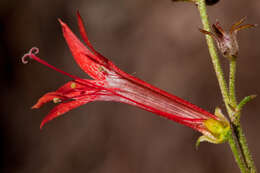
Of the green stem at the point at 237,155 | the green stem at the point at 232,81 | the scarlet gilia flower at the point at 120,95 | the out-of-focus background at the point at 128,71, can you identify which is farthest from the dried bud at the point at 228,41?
the out-of-focus background at the point at 128,71

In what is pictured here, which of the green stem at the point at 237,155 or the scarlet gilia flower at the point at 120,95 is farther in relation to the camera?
the scarlet gilia flower at the point at 120,95

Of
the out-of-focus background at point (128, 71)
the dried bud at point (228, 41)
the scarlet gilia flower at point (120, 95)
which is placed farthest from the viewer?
the out-of-focus background at point (128, 71)

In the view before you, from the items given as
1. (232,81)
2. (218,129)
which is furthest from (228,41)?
(218,129)

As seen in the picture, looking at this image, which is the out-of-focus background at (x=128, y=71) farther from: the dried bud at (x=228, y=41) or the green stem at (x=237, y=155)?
the dried bud at (x=228, y=41)

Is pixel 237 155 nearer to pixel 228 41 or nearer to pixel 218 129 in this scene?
pixel 218 129

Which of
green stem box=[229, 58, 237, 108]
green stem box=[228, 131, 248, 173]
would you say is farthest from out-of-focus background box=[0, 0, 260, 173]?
green stem box=[229, 58, 237, 108]

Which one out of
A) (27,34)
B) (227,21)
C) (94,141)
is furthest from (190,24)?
(27,34)

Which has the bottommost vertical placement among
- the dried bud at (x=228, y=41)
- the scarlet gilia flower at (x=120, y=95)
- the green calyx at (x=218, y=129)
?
the green calyx at (x=218, y=129)

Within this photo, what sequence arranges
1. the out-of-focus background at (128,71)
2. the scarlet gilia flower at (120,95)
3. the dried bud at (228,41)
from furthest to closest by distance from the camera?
the out-of-focus background at (128,71) < the scarlet gilia flower at (120,95) < the dried bud at (228,41)
